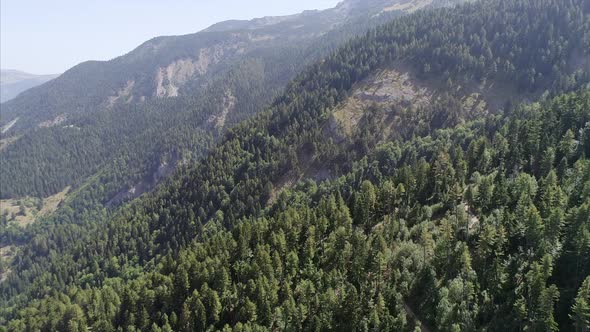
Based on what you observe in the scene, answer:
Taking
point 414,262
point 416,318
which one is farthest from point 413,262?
point 416,318

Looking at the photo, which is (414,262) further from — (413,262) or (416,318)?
(416,318)

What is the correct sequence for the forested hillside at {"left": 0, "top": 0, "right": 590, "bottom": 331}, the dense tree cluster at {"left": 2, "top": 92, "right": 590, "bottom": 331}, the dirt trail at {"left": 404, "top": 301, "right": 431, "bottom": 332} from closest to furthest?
the forested hillside at {"left": 0, "top": 0, "right": 590, "bottom": 331} → the dense tree cluster at {"left": 2, "top": 92, "right": 590, "bottom": 331} → the dirt trail at {"left": 404, "top": 301, "right": 431, "bottom": 332}

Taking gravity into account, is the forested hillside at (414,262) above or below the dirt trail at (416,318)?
above

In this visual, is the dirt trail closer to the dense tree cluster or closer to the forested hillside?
the forested hillside

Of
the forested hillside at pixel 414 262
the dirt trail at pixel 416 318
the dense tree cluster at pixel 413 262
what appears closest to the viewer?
the forested hillside at pixel 414 262

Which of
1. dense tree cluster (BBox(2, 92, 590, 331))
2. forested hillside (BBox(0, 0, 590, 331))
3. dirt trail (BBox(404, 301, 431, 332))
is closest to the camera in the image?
forested hillside (BBox(0, 0, 590, 331))

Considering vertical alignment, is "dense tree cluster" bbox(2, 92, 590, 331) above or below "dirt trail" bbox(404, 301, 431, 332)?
above

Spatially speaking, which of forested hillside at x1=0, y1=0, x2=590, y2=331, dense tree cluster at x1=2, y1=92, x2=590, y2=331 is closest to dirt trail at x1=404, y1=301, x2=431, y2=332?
forested hillside at x1=0, y1=0, x2=590, y2=331

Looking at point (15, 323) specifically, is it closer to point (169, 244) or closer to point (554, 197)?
point (169, 244)

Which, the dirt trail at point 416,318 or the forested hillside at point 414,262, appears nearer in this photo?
the forested hillside at point 414,262

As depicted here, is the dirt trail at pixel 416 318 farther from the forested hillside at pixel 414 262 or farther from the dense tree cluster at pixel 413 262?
the dense tree cluster at pixel 413 262

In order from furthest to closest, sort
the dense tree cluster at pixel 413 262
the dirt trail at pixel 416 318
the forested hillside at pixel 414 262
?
the dirt trail at pixel 416 318 → the dense tree cluster at pixel 413 262 → the forested hillside at pixel 414 262

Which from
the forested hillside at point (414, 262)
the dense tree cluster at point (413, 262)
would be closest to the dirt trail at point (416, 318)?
the forested hillside at point (414, 262)
